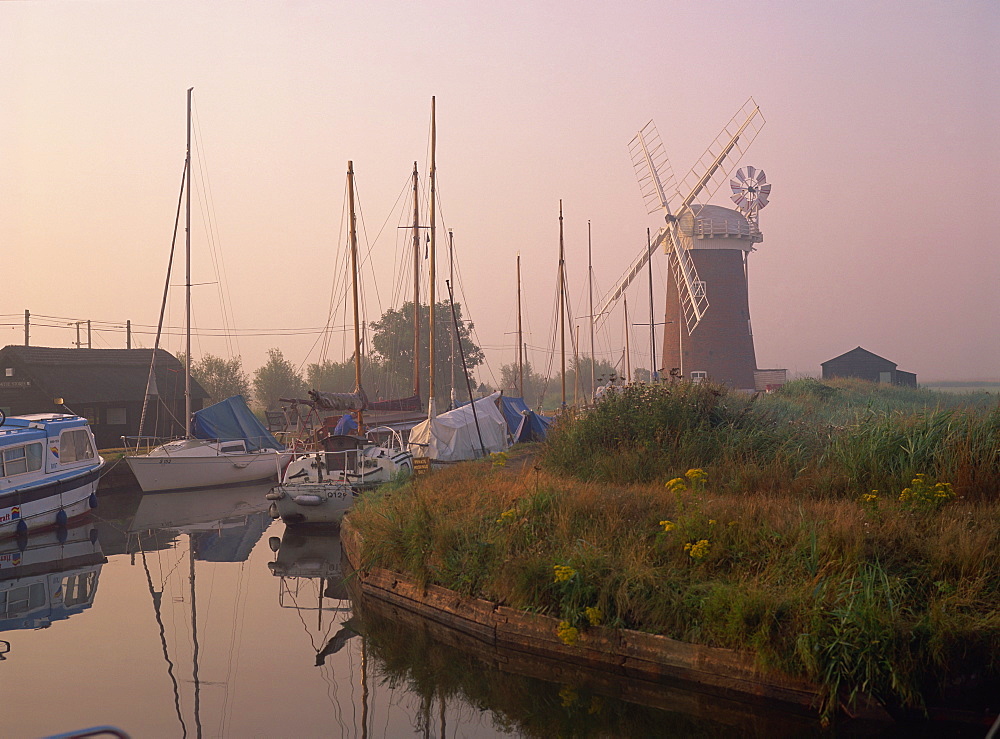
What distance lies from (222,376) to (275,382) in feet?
25.4

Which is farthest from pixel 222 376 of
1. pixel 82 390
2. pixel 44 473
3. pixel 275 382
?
pixel 44 473

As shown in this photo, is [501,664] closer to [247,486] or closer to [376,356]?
[247,486]

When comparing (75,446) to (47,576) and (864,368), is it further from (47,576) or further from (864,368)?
(864,368)

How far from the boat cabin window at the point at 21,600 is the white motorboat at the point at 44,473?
21.9ft

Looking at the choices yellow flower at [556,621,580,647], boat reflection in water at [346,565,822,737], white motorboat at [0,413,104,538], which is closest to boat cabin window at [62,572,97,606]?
white motorboat at [0,413,104,538]

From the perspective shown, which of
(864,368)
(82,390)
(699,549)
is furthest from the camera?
(864,368)

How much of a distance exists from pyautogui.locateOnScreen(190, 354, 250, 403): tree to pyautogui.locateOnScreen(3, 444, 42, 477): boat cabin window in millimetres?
50118

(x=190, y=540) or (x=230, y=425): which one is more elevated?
(x=230, y=425)

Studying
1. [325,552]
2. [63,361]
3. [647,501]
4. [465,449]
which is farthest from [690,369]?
[647,501]

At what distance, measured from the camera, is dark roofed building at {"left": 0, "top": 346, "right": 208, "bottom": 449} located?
143 feet

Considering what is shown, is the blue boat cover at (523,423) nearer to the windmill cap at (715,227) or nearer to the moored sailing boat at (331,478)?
the moored sailing boat at (331,478)

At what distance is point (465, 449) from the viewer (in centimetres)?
2959

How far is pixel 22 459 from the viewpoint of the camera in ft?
78.8

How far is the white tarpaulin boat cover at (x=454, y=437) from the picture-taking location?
28.8 metres
